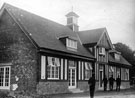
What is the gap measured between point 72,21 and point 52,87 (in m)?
13.5

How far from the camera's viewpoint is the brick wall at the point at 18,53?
Answer: 58.5ft

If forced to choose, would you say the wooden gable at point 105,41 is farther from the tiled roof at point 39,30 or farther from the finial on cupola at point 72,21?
the tiled roof at point 39,30

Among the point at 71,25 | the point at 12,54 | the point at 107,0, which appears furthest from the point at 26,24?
the point at 71,25

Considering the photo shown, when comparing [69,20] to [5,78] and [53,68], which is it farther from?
[5,78]

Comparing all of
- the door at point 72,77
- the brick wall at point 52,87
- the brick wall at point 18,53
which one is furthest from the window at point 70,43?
the brick wall at point 18,53

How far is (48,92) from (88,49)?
10.3 metres

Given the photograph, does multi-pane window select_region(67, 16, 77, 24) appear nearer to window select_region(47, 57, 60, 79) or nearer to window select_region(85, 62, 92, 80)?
window select_region(85, 62, 92, 80)

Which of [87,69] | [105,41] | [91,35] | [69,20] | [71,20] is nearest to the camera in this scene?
[87,69]

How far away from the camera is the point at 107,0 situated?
37.7 ft

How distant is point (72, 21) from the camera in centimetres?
3036

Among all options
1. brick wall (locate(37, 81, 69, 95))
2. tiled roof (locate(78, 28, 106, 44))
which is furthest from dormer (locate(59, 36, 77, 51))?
tiled roof (locate(78, 28, 106, 44))

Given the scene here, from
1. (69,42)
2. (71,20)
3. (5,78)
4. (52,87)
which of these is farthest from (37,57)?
(71,20)

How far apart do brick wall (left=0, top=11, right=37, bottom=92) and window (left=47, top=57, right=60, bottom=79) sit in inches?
57.4

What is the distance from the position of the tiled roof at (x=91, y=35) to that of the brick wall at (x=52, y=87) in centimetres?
849
